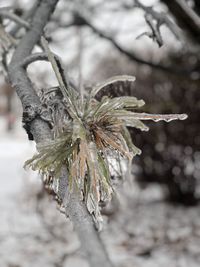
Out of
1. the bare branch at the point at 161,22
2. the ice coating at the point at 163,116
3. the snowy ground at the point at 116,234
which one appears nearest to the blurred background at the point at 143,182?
the snowy ground at the point at 116,234

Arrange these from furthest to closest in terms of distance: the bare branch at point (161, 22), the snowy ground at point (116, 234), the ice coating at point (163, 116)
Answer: the snowy ground at point (116, 234)
the bare branch at point (161, 22)
the ice coating at point (163, 116)

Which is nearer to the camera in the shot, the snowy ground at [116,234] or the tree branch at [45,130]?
the tree branch at [45,130]

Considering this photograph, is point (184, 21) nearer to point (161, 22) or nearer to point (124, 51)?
point (124, 51)

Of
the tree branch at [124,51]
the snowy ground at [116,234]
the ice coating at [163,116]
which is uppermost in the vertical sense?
the tree branch at [124,51]

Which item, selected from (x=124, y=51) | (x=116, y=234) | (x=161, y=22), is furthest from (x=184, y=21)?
→ (x=116, y=234)

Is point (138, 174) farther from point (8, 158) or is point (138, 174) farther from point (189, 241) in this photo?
point (8, 158)

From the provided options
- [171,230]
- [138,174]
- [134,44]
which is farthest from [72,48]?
[171,230]

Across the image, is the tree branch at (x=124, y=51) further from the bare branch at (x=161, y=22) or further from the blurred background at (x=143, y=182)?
the bare branch at (x=161, y=22)

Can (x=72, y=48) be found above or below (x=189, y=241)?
above
